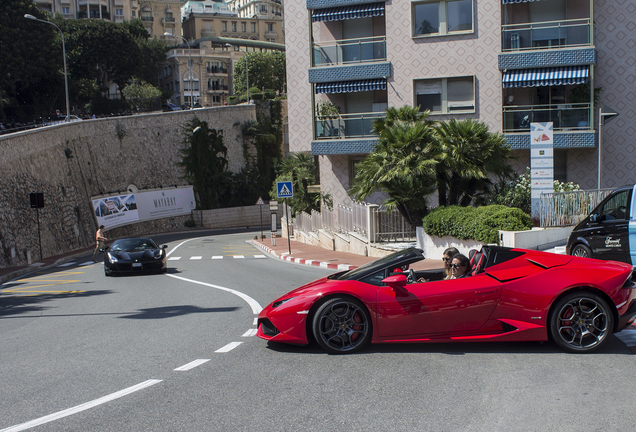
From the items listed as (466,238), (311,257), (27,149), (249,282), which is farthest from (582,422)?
(27,149)

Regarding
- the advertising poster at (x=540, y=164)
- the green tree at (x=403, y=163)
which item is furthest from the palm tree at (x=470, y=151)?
the advertising poster at (x=540, y=164)

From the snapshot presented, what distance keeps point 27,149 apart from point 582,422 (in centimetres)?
3665

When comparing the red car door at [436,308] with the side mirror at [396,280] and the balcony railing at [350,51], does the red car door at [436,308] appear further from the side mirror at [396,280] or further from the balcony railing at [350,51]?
the balcony railing at [350,51]

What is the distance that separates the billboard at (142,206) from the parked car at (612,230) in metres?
39.2

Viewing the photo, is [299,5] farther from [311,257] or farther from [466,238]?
[466,238]

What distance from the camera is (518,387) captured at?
214 inches

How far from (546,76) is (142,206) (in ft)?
117

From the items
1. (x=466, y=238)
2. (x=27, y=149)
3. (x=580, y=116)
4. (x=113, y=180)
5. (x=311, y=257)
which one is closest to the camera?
(x=466, y=238)

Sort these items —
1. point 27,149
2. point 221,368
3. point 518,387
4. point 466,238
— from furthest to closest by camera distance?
point 27,149 < point 466,238 < point 221,368 < point 518,387

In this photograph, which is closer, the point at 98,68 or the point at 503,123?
the point at 503,123

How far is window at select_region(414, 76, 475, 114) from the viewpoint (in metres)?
25.4

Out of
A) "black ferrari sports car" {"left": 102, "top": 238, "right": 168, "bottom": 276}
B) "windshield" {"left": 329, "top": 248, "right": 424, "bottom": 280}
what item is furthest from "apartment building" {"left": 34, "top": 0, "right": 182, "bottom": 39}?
"windshield" {"left": 329, "top": 248, "right": 424, "bottom": 280}

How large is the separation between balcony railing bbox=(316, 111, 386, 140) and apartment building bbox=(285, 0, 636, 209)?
50 millimetres

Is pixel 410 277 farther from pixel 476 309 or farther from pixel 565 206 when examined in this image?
pixel 565 206
